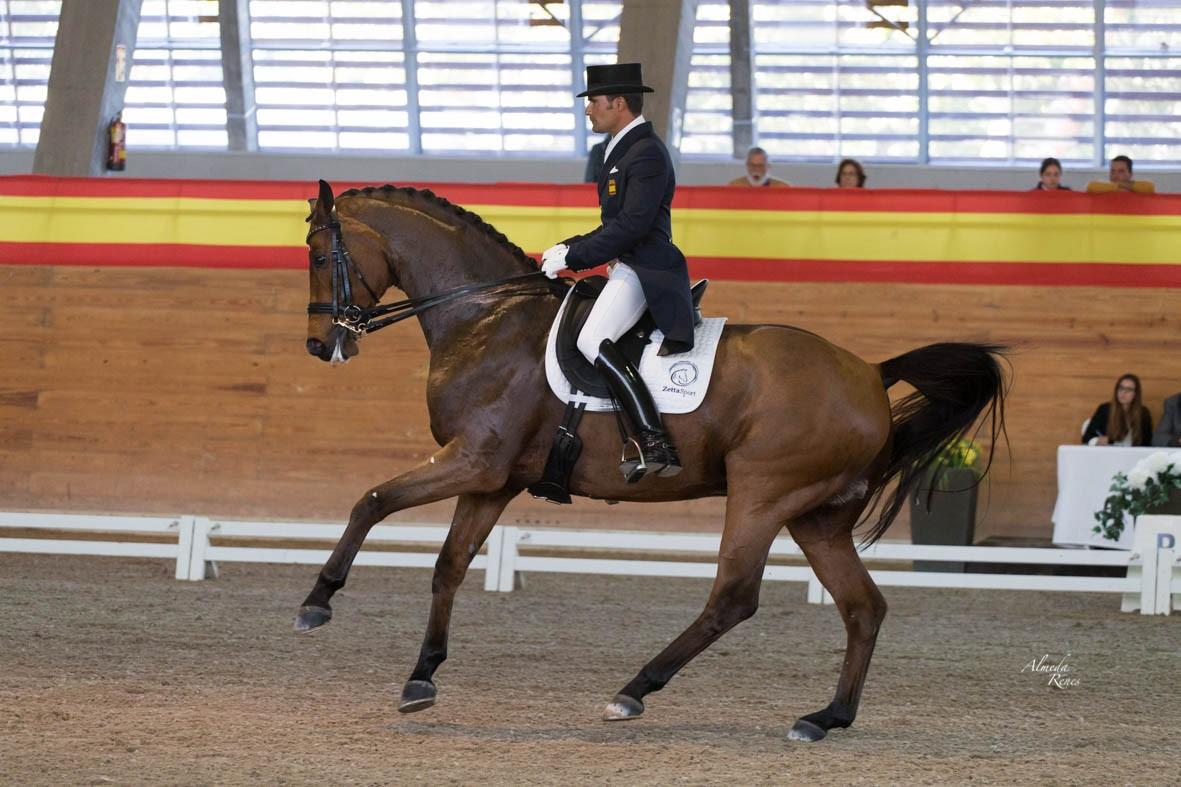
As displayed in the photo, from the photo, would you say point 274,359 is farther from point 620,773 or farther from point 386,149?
point 386,149

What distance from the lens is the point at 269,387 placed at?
35.6 ft

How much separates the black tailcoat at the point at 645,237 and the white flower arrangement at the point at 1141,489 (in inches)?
200

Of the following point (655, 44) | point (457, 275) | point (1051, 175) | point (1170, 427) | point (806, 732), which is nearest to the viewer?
point (806, 732)

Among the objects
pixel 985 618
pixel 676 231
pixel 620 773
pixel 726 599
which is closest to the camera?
pixel 620 773

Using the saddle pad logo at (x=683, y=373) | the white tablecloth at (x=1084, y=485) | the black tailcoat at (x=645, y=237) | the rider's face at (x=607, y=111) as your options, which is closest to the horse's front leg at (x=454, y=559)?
the saddle pad logo at (x=683, y=373)

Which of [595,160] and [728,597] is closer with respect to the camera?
[728,597]

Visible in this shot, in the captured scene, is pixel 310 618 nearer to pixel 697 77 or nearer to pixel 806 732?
pixel 806 732

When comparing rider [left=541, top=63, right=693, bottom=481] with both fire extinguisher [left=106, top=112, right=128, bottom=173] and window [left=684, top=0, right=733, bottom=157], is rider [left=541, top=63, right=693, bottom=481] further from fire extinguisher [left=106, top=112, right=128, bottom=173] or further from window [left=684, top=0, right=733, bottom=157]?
window [left=684, top=0, right=733, bottom=157]

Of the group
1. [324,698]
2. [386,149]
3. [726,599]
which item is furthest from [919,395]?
[386,149]

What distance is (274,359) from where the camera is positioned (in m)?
10.9

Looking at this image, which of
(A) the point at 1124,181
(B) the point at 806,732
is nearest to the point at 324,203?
(B) the point at 806,732

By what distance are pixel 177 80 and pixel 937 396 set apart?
16043 millimetres

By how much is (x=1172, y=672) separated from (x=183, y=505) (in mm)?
7331

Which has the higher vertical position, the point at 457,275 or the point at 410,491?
the point at 457,275
